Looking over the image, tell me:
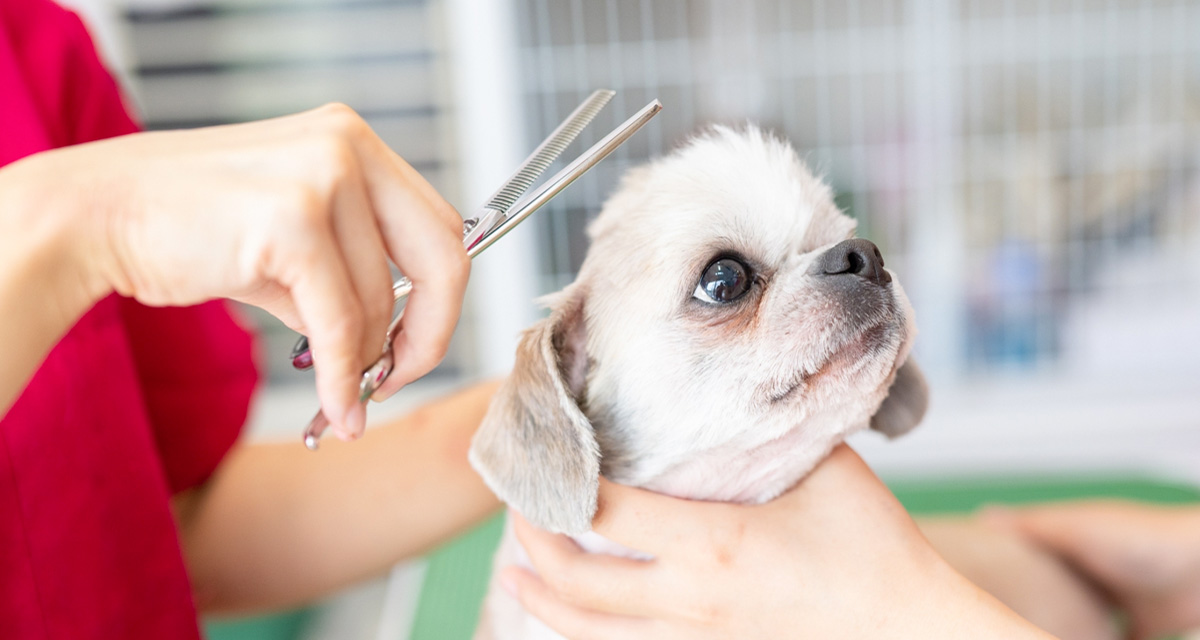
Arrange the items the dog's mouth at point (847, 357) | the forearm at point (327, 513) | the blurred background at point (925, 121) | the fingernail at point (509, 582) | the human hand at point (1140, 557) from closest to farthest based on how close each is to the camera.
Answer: the dog's mouth at point (847, 357)
the fingernail at point (509, 582)
the forearm at point (327, 513)
the human hand at point (1140, 557)
the blurred background at point (925, 121)

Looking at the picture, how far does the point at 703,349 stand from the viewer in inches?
30.5

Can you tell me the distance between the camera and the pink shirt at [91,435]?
2.52 ft

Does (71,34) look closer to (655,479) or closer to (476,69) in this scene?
(655,479)

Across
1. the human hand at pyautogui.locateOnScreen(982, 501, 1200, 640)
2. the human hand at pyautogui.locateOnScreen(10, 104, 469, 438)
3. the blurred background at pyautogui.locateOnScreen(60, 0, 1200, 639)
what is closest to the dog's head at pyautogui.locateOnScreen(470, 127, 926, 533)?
the human hand at pyautogui.locateOnScreen(10, 104, 469, 438)

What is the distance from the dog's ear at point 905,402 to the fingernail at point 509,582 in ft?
1.31

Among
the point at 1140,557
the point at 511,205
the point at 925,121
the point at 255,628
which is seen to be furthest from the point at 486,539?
the point at 925,121

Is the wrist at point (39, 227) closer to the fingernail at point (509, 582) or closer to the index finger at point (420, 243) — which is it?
the index finger at point (420, 243)

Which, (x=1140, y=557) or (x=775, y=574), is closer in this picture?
(x=775, y=574)

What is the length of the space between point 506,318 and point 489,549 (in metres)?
1.09

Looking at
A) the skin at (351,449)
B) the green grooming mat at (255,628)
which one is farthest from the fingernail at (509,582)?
the green grooming mat at (255,628)

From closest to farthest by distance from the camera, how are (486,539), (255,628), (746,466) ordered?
1. (746,466)
2. (255,628)
3. (486,539)

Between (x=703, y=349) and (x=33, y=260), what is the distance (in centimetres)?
50

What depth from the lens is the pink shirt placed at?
0.77 metres

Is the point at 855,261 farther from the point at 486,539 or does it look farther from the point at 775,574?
the point at 486,539
